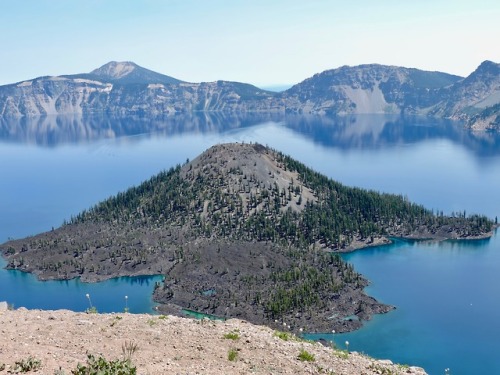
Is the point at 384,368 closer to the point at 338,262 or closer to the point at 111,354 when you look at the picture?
the point at 111,354

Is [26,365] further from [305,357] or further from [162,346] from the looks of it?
[305,357]

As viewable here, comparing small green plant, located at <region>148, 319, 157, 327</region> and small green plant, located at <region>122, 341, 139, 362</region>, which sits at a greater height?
small green plant, located at <region>122, 341, 139, 362</region>

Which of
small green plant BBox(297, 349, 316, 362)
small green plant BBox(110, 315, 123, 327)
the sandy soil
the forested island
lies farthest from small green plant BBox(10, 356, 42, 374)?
the forested island

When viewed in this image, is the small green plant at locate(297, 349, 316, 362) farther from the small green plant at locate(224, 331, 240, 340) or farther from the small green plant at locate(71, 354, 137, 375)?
the small green plant at locate(71, 354, 137, 375)

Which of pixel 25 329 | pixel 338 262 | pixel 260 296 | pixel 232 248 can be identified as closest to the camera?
pixel 25 329

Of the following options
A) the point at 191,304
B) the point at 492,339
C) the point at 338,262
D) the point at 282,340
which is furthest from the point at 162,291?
the point at 282,340

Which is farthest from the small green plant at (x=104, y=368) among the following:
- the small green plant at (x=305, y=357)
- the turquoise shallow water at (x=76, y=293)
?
the turquoise shallow water at (x=76, y=293)
